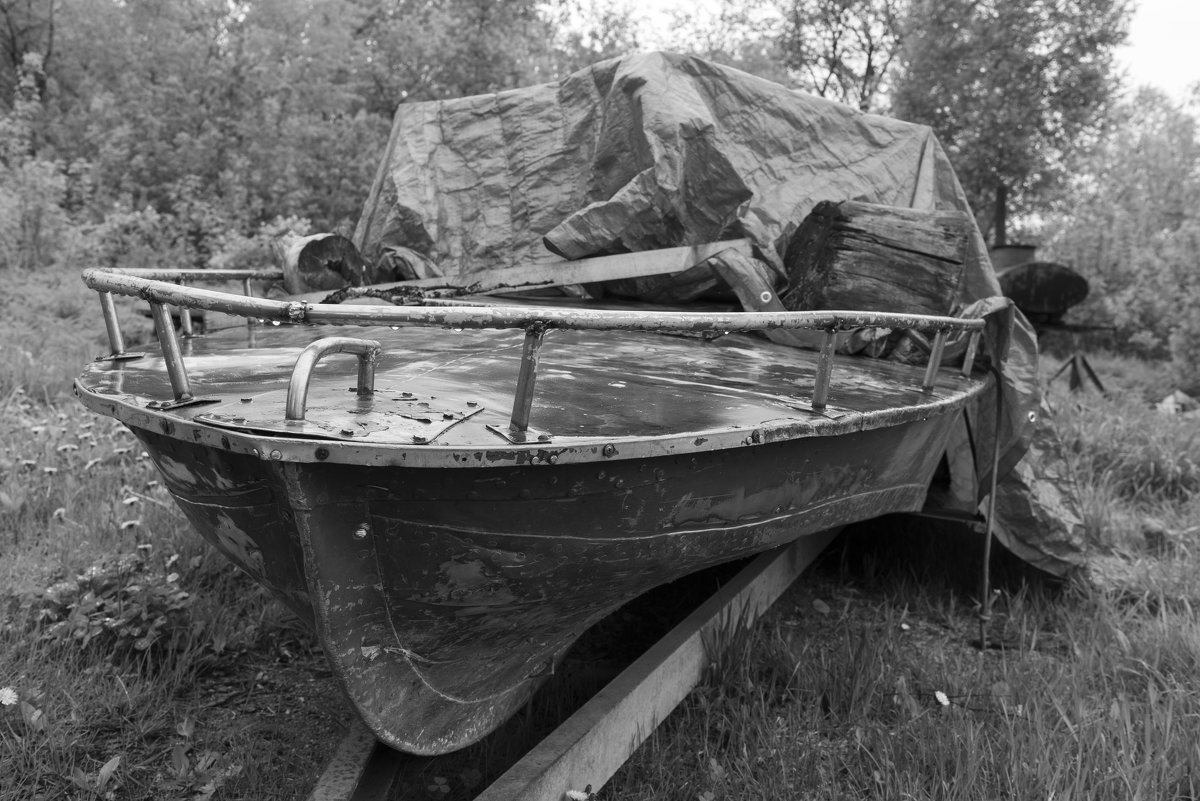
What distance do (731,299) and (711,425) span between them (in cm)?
183

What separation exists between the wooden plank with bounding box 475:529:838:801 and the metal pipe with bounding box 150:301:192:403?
1039 mm

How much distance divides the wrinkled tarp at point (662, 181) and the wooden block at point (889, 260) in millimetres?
188

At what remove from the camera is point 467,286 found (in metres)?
3.73

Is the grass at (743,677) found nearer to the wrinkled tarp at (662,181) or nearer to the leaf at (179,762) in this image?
the leaf at (179,762)

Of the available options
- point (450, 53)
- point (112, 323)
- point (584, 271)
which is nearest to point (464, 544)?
point (112, 323)

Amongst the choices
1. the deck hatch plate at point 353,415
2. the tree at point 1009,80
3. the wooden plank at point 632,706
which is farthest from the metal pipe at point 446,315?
the tree at point 1009,80

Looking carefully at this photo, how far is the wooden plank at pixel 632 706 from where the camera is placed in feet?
7.02

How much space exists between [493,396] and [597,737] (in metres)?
0.92

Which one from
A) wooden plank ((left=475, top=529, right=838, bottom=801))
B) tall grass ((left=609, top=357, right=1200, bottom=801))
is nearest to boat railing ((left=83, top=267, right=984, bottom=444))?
wooden plank ((left=475, top=529, right=838, bottom=801))

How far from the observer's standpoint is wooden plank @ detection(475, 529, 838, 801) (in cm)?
214

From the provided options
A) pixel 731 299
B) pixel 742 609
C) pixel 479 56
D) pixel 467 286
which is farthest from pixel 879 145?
pixel 479 56

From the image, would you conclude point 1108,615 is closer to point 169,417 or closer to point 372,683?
point 372,683

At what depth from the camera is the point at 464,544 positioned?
6.01 ft

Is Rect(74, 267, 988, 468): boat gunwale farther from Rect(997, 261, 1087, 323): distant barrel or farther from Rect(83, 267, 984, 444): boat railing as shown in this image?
Rect(997, 261, 1087, 323): distant barrel
